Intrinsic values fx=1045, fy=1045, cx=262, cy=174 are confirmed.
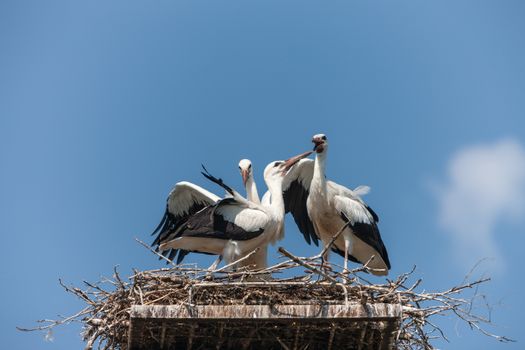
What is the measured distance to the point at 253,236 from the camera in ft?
34.5

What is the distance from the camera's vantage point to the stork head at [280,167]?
11.5 meters

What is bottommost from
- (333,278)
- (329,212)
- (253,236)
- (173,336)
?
(173,336)

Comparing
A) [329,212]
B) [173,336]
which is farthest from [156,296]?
[329,212]

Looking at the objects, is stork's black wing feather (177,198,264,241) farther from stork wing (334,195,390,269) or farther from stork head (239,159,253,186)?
stork wing (334,195,390,269)

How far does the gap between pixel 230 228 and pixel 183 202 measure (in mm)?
1590

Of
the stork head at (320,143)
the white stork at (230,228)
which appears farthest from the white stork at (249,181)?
the stork head at (320,143)

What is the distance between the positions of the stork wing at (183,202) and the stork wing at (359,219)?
4.66ft

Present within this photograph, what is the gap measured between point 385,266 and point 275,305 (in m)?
3.71

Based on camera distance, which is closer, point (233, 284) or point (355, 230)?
point (233, 284)

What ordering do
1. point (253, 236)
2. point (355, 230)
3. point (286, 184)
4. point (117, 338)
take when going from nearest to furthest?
point (117, 338) < point (253, 236) < point (355, 230) < point (286, 184)

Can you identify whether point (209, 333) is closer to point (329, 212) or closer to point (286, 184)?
point (329, 212)

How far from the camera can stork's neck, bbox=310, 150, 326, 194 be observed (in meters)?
11.4

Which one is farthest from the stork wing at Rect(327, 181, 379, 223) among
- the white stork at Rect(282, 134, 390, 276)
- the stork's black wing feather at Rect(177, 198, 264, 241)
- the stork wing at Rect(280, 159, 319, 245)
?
the stork's black wing feather at Rect(177, 198, 264, 241)

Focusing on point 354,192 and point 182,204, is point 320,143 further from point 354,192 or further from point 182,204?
point 182,204
